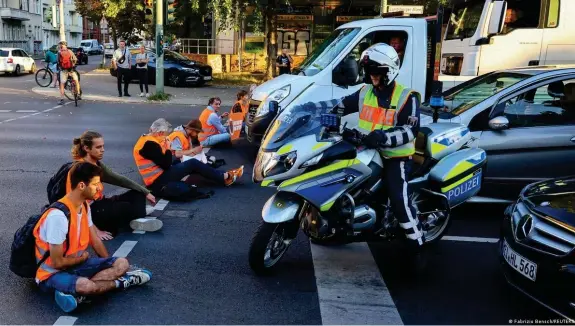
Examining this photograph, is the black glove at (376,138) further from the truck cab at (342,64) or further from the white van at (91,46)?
the white van at (91,46)

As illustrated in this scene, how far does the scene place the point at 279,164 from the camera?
4.05 meters

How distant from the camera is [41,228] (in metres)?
3.77

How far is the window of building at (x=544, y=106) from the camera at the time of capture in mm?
6105

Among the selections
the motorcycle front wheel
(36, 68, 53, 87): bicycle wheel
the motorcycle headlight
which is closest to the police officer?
the motorcycle headlight

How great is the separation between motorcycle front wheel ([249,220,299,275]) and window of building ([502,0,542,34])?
7.79 m

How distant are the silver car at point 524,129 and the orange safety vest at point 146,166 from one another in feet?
10.6

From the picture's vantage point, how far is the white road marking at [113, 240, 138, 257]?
15.9 ft

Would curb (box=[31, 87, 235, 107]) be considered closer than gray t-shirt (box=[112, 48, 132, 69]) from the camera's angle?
No

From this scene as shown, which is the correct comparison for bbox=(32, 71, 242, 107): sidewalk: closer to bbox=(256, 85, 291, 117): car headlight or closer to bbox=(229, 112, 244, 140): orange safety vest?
bbox=(229, 112, 244, 140): orange safety vest

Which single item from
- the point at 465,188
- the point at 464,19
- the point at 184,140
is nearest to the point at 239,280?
the point at 465,188

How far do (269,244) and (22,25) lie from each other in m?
A: 72.2

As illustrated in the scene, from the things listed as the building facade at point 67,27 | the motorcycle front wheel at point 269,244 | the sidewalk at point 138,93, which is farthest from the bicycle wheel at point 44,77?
the building facade at point 67,27

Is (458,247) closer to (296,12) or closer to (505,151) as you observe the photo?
(505,151)

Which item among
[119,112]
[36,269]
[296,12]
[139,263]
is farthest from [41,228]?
[296,12]
